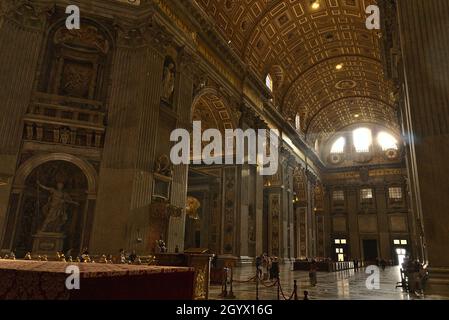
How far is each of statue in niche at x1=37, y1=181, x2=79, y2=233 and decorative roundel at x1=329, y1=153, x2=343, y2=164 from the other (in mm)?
29735

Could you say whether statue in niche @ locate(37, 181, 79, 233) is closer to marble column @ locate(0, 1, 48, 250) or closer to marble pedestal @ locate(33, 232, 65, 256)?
marble pedestal @ locate(33, 232, 65, 256)

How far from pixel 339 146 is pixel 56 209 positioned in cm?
3061

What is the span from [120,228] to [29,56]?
5712 mm

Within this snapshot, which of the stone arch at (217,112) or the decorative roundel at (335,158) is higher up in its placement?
the decorative roundel at (335,158)

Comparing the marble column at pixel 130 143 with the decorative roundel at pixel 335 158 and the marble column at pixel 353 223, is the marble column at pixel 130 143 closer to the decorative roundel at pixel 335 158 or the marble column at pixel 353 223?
the marble column at pixel 353 223

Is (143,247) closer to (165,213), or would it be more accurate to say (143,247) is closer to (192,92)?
(165,213)

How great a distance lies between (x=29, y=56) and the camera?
388 inches

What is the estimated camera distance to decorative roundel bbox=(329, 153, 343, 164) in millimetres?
34750

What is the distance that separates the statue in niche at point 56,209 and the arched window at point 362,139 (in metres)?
30.4

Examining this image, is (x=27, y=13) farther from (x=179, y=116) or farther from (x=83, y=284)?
(x=83, y=284)

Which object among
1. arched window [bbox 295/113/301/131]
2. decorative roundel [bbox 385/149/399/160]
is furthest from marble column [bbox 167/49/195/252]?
decorative roundel [bbox 385/149/399/160]

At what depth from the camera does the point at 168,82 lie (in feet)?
38.7

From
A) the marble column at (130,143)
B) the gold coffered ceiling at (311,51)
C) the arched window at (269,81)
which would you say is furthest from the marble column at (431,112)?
the arched window at (269,81)

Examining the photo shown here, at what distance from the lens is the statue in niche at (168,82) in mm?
11594
